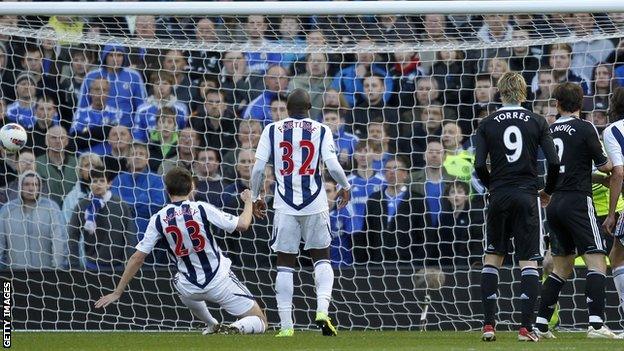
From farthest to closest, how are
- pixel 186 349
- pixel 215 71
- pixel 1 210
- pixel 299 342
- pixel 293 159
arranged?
pixel 215 71 → pixel 1 210 → pixel 293 159 → pixel 299 342 → pixel 186 349

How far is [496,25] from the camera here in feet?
42.3

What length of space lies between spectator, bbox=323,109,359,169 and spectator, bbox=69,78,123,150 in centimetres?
219

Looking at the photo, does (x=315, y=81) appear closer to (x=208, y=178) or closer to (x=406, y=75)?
(x=406, y=75)

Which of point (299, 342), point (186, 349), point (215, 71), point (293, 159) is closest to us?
point (186, 349)

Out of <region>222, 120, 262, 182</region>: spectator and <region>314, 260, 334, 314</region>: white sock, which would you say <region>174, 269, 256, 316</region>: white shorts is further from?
<region>222, 120, 262, 182</region>: spectator

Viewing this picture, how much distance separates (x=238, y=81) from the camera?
13625 millimetres

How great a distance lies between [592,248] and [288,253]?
2.29 m

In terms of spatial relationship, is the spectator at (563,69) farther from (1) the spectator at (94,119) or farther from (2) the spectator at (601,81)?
(1) the spectator at (94,119)

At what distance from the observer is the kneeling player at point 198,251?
1005cm

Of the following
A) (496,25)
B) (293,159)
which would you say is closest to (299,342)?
(293,159)

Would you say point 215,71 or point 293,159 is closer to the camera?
point 293,159

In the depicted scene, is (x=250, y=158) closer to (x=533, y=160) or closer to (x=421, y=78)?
(x=421, y=78)

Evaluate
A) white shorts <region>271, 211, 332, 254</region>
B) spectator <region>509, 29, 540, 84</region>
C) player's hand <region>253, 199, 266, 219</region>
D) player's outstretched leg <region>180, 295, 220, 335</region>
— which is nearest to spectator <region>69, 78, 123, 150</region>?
player's outstretched leg <region>180, 295, 220, 335</region>

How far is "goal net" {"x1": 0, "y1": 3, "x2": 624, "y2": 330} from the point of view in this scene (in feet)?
39.3
